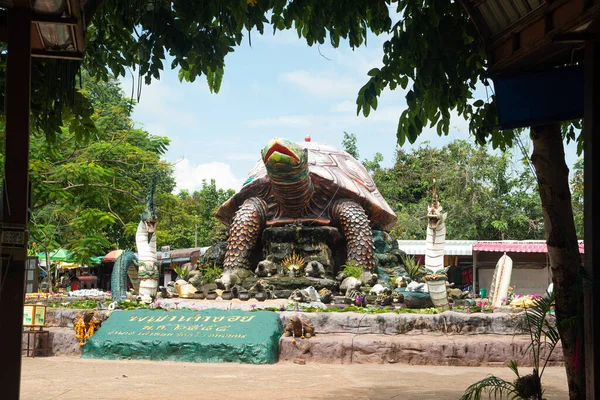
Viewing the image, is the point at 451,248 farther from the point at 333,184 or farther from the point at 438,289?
the point at 438,289

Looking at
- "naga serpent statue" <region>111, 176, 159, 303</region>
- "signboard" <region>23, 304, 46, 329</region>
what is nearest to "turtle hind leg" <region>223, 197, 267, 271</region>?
"naga serpent statue" <region>111, 176, 159, 303</region>

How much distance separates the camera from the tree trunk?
405 cm

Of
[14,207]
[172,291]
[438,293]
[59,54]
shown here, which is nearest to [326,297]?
[438,293]

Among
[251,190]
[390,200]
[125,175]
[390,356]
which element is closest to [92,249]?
[125,175]

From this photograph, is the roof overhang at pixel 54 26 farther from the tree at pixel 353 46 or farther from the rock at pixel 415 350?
the rock at pixel 415 350

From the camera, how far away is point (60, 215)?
21.2 meters

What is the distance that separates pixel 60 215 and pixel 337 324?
14.7 meters

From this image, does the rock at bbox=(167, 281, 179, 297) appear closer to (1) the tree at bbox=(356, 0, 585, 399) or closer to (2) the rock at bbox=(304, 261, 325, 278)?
(2) the rock at bbox=(304, 261, 325, 278)

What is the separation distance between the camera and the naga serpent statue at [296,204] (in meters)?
12.5

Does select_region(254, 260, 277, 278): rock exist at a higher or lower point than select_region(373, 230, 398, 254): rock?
lower

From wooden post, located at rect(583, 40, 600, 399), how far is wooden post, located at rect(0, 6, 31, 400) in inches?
124

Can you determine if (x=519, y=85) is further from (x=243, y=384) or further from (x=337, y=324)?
(x=337, y=324)

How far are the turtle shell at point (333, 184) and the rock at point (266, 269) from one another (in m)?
2.14

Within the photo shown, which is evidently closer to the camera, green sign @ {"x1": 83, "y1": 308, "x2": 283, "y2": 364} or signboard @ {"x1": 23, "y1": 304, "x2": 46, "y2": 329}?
green sign @ {"x1": 83, "y1": 308, "x2": 283, "y2": 364}
